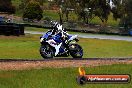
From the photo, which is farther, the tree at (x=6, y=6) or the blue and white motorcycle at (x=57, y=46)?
the tree at (x=6, y=6)

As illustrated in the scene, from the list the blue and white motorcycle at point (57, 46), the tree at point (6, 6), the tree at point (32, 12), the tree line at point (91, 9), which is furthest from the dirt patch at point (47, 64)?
the tree at point (6, 6)

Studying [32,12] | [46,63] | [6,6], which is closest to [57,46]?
[46,63]

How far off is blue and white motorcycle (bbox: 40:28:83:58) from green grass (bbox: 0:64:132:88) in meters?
3.96

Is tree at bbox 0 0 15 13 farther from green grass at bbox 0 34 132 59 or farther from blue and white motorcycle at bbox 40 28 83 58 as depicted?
blue and white motorcycle at bbox 40 28 83 58

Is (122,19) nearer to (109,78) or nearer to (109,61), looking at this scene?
(109,61)

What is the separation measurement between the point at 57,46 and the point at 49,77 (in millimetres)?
6279

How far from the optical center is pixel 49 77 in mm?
14250

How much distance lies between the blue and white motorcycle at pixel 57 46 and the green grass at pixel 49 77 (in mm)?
3957

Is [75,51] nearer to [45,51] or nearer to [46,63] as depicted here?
[45,51]

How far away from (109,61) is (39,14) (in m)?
53.4

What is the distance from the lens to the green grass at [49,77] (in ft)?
41.5

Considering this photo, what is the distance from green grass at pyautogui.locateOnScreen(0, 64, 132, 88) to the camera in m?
12.7

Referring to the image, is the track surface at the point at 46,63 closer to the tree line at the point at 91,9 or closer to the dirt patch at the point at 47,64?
A: the dirt patch at the point at 47,64

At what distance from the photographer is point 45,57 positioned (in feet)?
67.0
